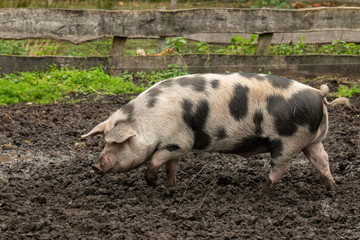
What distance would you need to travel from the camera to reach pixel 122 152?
4113mm

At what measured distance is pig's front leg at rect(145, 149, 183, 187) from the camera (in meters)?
4.07

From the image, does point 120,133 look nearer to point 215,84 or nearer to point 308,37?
point 215,84

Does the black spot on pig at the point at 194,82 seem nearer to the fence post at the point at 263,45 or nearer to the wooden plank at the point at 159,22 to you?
the wooden plank at the point at 159,22

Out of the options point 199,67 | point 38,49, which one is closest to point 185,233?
point 199,67

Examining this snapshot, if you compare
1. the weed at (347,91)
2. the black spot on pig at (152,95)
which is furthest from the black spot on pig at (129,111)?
the weed at (347,91)

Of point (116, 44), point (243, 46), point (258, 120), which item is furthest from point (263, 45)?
point (258, 120)

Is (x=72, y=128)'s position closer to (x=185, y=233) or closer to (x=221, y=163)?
(x=221, y=163)

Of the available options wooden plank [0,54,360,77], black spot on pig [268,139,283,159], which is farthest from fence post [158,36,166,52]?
black spot on pig [268,139,283,159]

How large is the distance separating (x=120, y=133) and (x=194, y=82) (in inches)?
27.9

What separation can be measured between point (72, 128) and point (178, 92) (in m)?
2.25

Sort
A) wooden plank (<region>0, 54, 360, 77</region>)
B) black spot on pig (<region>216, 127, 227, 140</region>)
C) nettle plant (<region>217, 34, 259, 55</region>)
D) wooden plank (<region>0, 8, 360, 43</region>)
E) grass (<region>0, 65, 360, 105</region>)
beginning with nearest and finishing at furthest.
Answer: black spot on pig (<region>216, 127, 227, 140</region>), grass (<region>0, 65, 360, 105</region>), wooden plank (<region>0, 8, 360, 43</region>), wooden plank (<region>0, 54, 360, 77</region>), nettle plant (<region>217, 34, 259, 55</region>)

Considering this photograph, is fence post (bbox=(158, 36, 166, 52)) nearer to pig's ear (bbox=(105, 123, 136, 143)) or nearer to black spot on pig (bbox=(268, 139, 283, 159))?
pig's ear (bbox=(105, 123, 136, 143))

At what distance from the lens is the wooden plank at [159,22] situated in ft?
26.2

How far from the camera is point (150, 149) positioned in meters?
4.07
